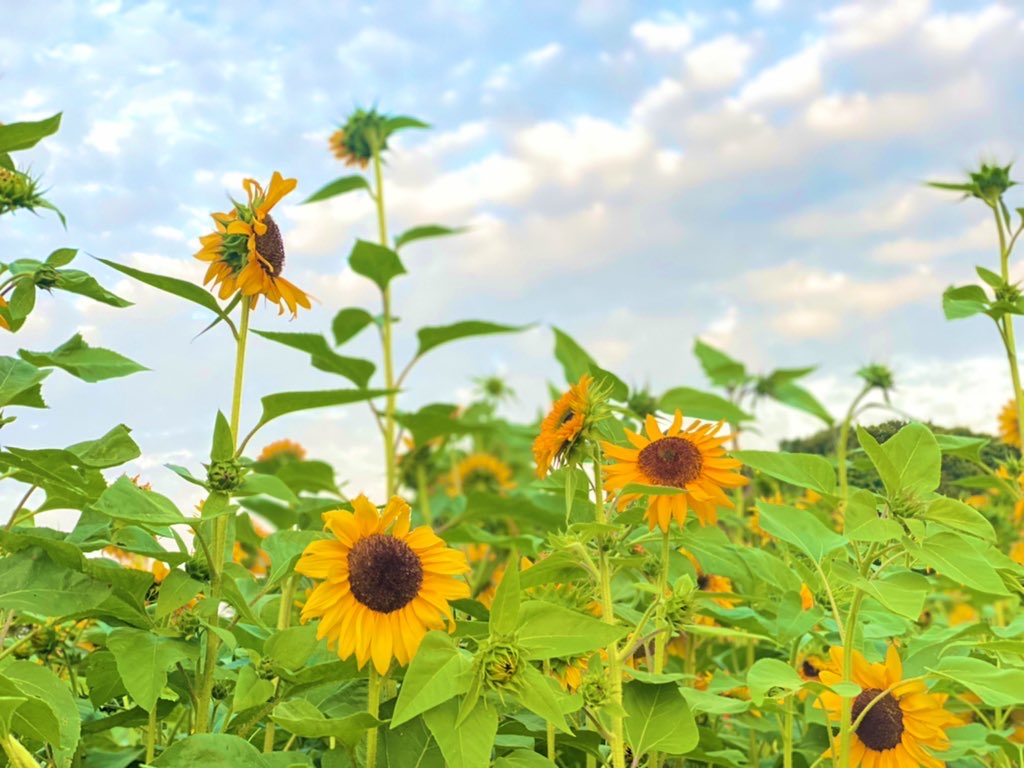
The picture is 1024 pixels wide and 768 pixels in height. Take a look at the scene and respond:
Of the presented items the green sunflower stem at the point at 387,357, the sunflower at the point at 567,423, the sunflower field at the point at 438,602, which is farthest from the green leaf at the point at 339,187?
the sunflower at the point at 567,423

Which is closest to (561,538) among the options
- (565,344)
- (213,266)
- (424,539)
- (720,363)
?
(424,539)

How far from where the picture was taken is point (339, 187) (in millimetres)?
2072

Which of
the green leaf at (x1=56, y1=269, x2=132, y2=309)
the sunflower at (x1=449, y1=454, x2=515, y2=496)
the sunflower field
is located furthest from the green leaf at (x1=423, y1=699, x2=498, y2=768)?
the sunflower at (x1=449, y1=454, x2=515, y2=496)

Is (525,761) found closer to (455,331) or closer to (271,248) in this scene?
(271,248)

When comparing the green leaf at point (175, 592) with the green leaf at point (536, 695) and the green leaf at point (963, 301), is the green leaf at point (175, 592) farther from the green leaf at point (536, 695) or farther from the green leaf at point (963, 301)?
the green leaf at point (963, 301)

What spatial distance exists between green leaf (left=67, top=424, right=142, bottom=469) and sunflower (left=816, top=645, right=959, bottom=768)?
0.69 metres

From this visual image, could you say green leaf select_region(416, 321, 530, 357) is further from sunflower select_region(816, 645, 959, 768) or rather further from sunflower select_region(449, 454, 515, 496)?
sunflower select_region(449, 454, 515, 496)

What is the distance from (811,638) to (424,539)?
1.68 feet

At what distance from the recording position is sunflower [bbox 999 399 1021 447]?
1.84 metres

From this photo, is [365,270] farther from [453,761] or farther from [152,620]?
[453,761]

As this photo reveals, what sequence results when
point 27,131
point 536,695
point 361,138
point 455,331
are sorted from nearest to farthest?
point 536,695 < point 27,131 < point 455,331 < point 361,138

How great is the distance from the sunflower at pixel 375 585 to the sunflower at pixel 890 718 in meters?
0.42

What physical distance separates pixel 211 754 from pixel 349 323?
1.30 metres

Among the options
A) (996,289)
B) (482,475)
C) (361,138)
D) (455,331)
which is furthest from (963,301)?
(482,475)
